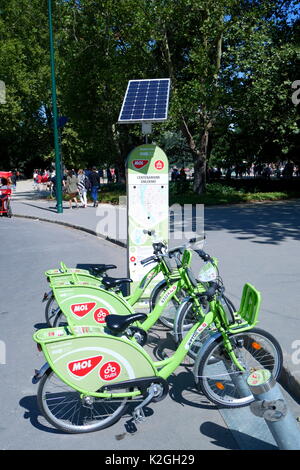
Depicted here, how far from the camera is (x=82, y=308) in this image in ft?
16.0

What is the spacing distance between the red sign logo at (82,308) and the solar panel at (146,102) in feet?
8.73

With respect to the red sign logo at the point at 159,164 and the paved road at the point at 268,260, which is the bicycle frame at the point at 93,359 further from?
the red sign logo at the point at 159,164

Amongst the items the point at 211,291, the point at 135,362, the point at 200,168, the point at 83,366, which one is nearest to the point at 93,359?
the point at 83,366

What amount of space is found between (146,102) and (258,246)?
201 inches

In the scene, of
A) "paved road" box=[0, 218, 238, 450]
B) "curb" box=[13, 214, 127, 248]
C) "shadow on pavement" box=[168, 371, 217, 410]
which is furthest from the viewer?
"curb" box=[13, 214, 127, 248]

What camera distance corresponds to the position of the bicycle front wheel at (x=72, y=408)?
3549 millimetres

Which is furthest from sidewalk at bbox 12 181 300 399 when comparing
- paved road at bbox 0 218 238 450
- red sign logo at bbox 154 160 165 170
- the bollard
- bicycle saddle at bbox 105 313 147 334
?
red sign logo at bbox 154 160 165 170

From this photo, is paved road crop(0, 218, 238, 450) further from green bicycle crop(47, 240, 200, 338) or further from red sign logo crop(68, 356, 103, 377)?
green bicycle crop(47, 240, 200, 338)

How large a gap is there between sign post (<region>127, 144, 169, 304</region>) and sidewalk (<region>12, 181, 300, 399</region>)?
1453 mm

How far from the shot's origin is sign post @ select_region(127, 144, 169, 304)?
246 inches

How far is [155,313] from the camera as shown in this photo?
4676mm

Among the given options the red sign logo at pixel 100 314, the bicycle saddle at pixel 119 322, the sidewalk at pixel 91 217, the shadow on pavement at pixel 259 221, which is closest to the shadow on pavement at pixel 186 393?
the bicycle saddle at pixel 119 322

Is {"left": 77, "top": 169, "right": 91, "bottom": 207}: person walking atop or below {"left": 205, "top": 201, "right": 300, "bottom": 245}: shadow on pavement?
atop
